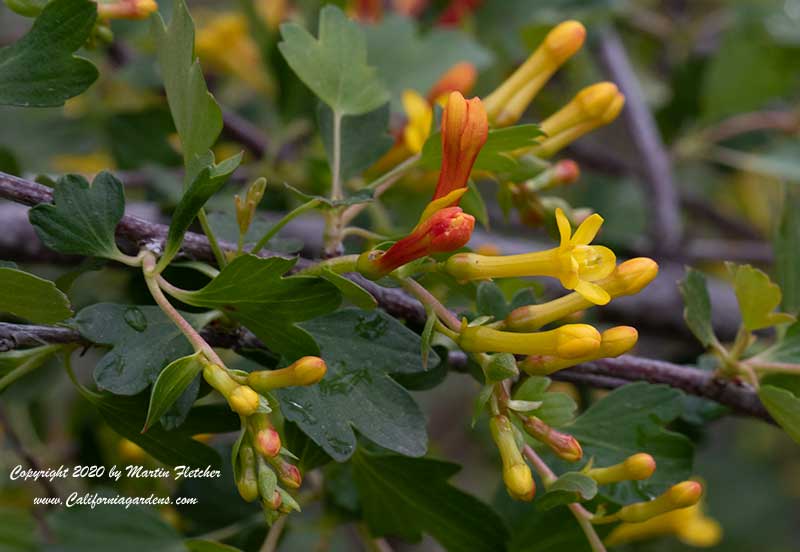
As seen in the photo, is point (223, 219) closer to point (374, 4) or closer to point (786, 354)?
point (786, 354)

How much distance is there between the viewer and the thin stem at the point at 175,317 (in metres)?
0.54

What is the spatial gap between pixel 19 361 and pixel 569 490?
390 millimetres

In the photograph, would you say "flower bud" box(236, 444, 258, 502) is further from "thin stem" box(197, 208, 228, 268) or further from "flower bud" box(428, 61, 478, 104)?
"flower bud" box(428, 61, 478, 104)

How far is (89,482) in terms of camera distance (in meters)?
1.08

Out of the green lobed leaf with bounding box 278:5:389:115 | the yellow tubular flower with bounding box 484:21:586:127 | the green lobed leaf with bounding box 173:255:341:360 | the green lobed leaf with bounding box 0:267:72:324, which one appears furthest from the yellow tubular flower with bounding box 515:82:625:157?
the green lobed leaf with bounding box 0:267:72:324

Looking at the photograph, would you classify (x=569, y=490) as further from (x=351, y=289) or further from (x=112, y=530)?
(x=112, y=530)

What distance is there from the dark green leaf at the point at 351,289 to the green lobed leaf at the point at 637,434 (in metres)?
0.24

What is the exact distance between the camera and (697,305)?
72 centimetres

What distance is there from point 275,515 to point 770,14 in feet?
3.87

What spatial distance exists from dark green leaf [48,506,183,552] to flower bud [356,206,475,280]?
39 centimetres

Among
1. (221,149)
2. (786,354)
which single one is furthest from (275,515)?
(221,149)

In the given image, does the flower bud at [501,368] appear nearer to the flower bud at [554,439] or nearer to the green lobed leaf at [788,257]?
the flower bud at [554,439]

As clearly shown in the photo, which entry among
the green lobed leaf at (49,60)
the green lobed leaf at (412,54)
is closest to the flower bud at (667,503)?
the green lobed leaf at (49,60)

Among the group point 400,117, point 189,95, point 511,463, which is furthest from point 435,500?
point 400,117
